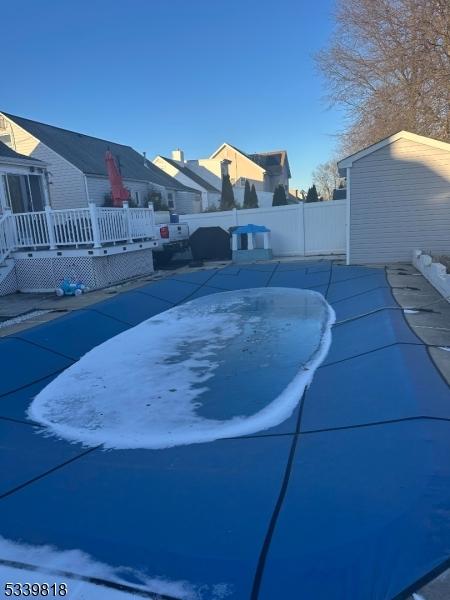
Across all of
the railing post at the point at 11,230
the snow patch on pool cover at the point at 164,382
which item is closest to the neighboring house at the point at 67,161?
the railing post at the point at 11,230

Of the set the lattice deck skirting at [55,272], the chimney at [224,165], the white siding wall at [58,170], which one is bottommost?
the lattice deck skirting at [55,272]

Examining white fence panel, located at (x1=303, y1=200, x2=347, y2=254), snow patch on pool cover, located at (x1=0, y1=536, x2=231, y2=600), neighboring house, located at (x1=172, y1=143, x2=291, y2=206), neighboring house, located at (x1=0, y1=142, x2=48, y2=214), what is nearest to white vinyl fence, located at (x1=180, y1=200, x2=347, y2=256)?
white fence panel, located at (x1=303, y1=200, x2=347, y2=254)

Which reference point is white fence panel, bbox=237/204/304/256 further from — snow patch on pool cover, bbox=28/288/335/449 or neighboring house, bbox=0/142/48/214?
neighboring house, bbox=0/142/48/214

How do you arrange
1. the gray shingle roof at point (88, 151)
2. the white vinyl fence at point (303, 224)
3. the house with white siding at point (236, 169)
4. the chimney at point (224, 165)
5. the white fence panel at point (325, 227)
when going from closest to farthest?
the white fence panel at point (325, 227) → the white vinyl fence at point (303, 224) → the gray shingle roof at point (88, 151) → the house with white siding at point (236, 169) → the chimney at point (224, 165)

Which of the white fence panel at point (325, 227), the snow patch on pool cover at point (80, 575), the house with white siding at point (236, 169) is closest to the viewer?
the snow patch on pool cover at point (80, 575)

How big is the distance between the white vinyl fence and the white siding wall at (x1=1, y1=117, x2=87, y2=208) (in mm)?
6686

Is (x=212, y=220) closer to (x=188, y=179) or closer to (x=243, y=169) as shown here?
(x=188, y=179)

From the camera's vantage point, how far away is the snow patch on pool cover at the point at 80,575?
184cm

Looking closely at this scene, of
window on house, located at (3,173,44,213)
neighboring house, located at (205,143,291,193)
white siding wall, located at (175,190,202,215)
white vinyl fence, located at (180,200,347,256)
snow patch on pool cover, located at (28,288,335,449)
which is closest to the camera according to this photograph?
snow patch on pool cover, located at (28,288,335,449)

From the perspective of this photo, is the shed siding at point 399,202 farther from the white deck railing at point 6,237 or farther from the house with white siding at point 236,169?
the house with white siding at point 236,169

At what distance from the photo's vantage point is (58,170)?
1702 centimetres

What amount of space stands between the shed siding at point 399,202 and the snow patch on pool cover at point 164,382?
389 cm

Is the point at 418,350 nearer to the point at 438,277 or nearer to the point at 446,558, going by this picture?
the point at 446,558

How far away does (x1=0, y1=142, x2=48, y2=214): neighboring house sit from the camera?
1055cm
